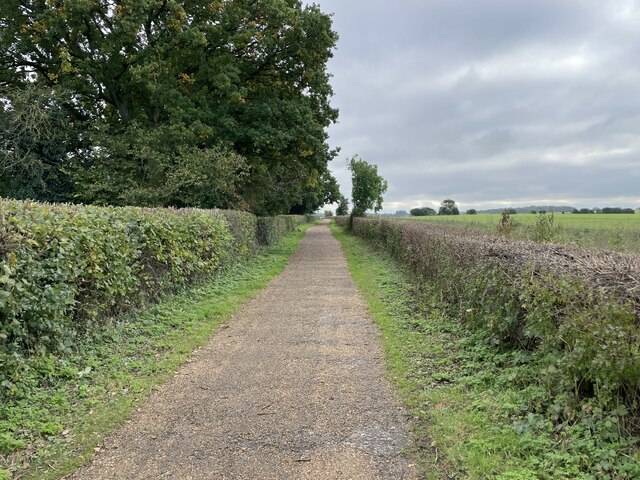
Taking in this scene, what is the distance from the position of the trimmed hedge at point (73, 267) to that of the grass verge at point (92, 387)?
0.88 ft

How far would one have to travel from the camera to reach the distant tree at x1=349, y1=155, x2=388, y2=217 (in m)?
36.3

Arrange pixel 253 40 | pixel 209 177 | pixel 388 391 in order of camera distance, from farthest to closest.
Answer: pixel 253 40 < pixel 209 177 < pixel 388 391

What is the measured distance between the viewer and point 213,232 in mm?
10602

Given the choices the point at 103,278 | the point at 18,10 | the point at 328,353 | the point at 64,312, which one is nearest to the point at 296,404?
the point at 328,353

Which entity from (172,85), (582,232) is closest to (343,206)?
(172,85)

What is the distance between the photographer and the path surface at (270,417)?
2.99m

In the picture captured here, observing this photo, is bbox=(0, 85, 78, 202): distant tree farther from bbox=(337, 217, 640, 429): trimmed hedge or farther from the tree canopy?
bbox=(337, 217, 640, 429): trimmed hedge

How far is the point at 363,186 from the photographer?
3638cm

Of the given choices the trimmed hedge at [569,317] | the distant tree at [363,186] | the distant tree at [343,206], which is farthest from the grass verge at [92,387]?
the distant tree at [343,206]

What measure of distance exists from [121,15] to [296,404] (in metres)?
18.0

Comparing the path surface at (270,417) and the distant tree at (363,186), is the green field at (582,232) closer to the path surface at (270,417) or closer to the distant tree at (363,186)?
the path surface at (270,417)

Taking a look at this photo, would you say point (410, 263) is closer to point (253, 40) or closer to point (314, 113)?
point (314, 113)

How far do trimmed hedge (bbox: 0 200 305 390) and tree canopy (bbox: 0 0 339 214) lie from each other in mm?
8145

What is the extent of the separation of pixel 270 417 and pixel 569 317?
Result: 2.67 m
